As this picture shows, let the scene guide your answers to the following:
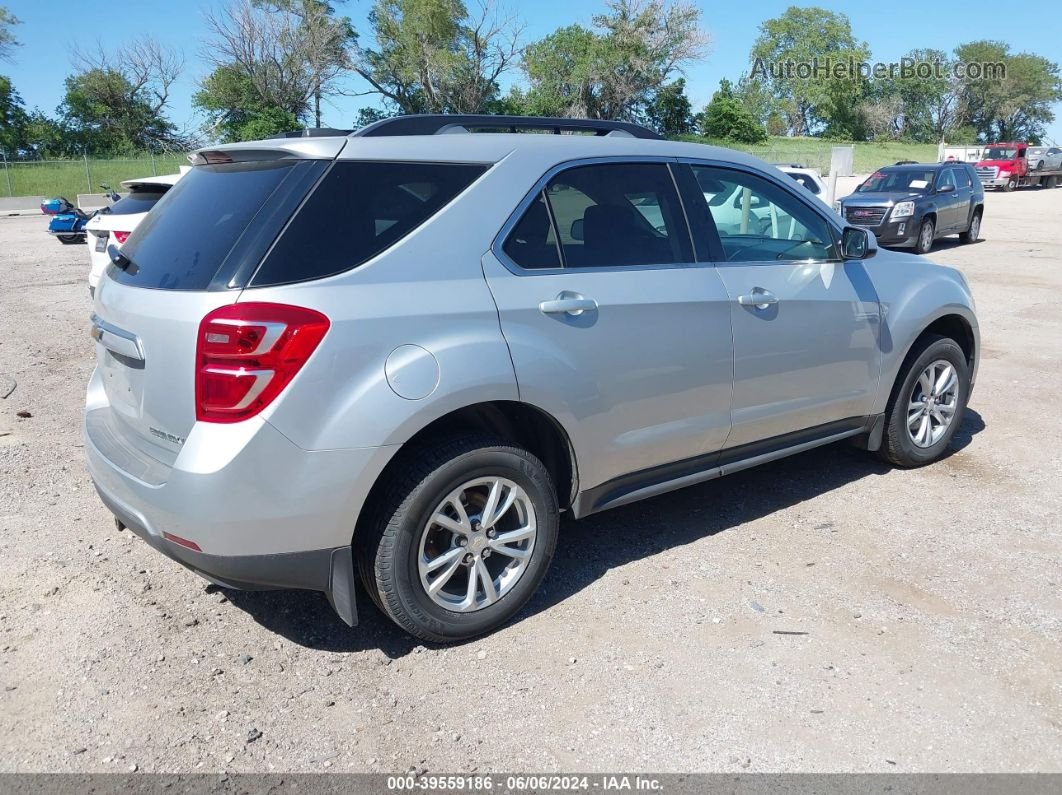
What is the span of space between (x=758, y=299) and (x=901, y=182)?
608 inches

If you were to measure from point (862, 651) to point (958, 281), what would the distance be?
9.33ft

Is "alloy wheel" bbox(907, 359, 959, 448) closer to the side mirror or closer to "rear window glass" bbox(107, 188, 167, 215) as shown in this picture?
the side mirror

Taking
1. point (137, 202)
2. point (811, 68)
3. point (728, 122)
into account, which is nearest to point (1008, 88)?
point (811, 68)

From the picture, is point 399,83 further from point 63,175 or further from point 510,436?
point 510,436

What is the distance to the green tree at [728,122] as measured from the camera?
6794 centimetres

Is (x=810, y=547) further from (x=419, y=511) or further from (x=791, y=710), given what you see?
(x=419, y=511)

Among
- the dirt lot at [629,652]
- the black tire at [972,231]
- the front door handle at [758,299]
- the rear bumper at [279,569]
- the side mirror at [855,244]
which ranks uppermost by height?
the side mirror at [855,244]

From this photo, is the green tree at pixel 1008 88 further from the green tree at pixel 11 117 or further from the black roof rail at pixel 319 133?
the black roof rail at pixel 319 133

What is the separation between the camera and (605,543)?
4391 millimetres

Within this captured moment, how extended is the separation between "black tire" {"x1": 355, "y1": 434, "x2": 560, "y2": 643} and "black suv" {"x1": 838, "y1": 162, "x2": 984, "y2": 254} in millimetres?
14847

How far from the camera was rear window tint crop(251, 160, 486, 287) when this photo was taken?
2.99 metres

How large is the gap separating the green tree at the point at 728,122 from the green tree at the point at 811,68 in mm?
32851

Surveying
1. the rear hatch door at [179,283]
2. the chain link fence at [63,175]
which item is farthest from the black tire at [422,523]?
the chain link fence at [63,175]

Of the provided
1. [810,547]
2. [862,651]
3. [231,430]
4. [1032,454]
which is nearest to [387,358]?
[231,430]
